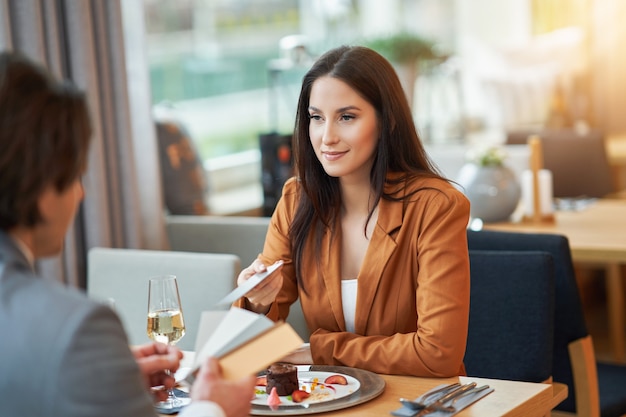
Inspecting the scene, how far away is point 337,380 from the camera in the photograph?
1687mm

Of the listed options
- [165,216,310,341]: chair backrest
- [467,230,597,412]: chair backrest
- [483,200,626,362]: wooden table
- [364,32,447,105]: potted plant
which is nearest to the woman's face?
[467,230,597,412]: chair backrest

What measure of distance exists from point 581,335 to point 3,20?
1.94 metres

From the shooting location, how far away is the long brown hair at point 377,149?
2105 millimetres

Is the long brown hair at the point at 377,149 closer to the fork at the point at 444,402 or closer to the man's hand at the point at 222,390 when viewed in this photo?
the fork at the point at 444,402

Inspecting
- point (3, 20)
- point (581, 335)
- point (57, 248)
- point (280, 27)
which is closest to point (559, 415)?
point (581, 335)

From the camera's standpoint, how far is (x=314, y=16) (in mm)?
5434

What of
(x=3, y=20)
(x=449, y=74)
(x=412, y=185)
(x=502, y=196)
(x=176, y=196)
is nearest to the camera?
(x=412, y=185)

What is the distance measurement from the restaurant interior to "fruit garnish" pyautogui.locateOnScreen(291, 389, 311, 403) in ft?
0.45

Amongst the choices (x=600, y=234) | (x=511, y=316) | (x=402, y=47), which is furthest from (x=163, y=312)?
(x=402, y=47)

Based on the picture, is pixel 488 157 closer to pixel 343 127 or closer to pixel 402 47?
pixel 402 47

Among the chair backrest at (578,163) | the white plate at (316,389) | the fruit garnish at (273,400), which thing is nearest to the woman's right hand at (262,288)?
the white plate at (316,389)

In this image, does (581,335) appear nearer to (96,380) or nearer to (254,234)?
(254,234)

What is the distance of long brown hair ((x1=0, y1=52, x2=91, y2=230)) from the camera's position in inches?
41.9

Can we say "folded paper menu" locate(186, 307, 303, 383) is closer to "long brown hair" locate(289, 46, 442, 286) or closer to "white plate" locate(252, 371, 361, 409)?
"white plate" locate(252, 371, 361, 409)
